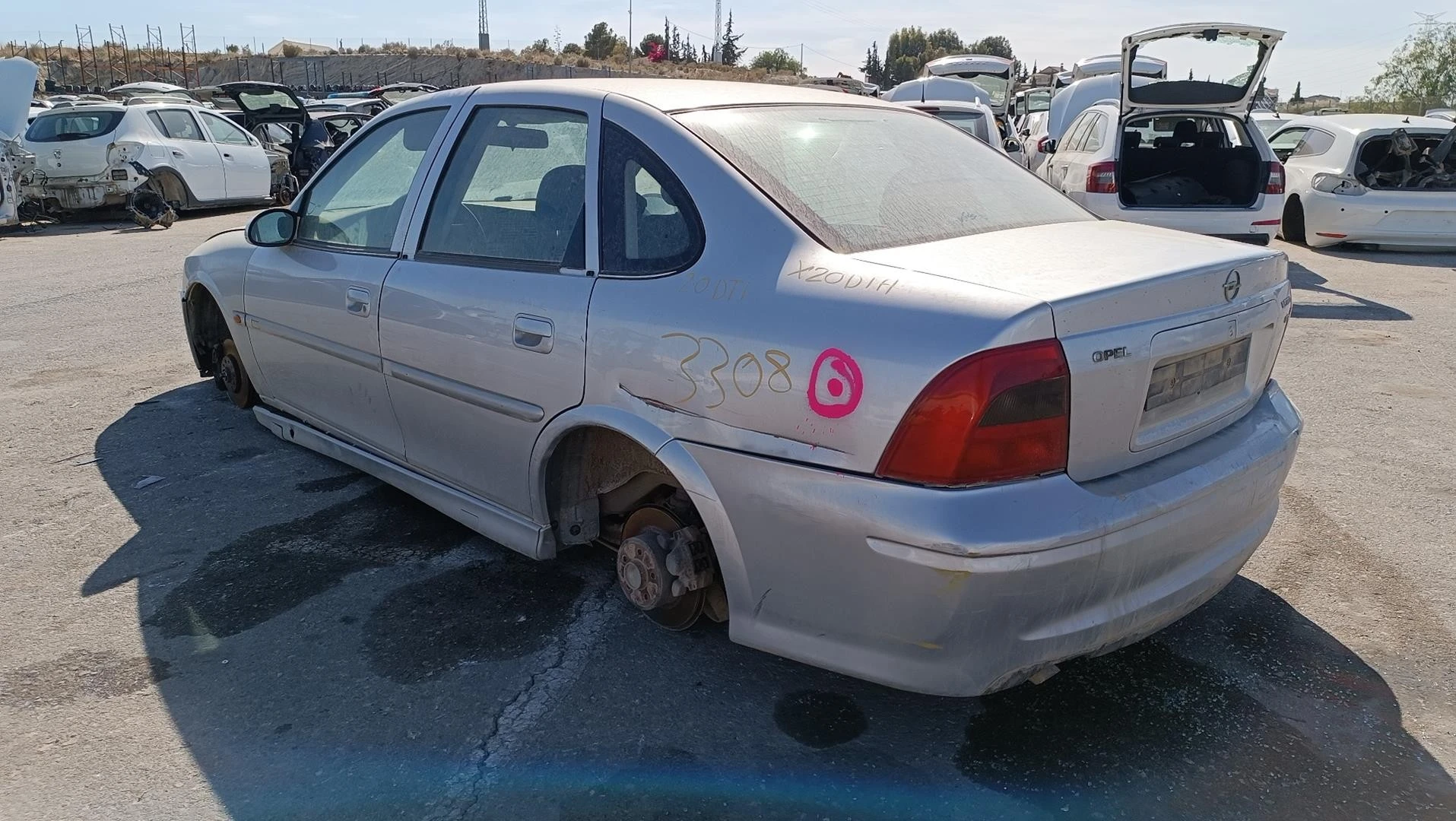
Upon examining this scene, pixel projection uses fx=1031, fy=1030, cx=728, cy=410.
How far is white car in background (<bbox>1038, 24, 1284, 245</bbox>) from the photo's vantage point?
8930 mm

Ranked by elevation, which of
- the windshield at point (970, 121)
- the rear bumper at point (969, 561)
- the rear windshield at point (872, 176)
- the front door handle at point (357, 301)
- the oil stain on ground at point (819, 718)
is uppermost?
the windshield at point (970, 121)

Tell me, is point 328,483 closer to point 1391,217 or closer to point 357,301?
point 357,301

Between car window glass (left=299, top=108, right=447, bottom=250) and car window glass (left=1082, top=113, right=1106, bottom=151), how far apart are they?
763cm

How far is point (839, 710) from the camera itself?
113 inches

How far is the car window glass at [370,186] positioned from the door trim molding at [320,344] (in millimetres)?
390

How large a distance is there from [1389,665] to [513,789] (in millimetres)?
2562

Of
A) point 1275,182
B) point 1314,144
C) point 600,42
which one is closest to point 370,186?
point 1275,182

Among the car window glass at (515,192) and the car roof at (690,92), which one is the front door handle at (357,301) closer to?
the car window glass at (515,192)

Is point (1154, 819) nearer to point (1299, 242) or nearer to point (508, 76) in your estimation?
point (1299, 242)

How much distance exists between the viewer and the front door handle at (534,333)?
9.96ft

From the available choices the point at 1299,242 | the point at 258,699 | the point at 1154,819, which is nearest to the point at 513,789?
the point at 258,699

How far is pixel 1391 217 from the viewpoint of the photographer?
35.5 ft

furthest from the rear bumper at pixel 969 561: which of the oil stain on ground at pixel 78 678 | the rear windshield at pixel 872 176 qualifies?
the oil stain on ground at pixel 78 678

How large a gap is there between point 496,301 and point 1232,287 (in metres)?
2.10
